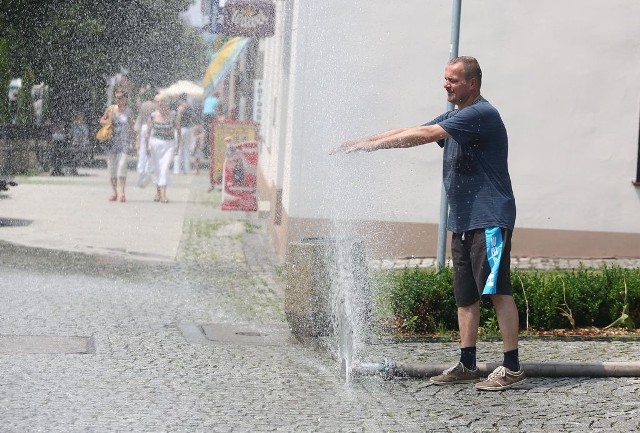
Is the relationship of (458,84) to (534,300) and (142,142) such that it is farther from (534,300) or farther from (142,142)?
(142,142)

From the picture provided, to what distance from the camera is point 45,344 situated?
8.97 metres

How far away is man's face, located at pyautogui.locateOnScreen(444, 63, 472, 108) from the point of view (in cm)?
807

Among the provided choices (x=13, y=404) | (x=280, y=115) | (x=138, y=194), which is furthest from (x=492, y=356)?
(x=138, y=194)

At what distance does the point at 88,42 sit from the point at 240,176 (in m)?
20.3

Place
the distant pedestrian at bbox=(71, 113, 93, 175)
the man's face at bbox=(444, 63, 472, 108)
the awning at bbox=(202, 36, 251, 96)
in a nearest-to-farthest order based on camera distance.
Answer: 1. the man's face at bbox=(444, 63, 472, 108)
2. the awning at bbox=(202, 36, 251, 96)
3. the distant pedestrian at bbox=(71, 113, 93, 175)

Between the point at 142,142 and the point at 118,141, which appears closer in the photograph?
the point at 118,141

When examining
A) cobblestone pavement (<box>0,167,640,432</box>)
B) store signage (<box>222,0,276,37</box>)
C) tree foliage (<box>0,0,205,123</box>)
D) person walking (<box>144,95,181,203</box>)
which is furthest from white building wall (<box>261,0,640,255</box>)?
tree foliage (<box>0,0,205,123</box>)

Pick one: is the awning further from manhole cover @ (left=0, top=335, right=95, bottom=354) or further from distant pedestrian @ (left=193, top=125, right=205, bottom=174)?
manhole cover @ (left=0, top=335, right=95, bottom=354)

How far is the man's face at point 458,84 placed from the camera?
26.5 feet

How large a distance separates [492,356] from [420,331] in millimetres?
894

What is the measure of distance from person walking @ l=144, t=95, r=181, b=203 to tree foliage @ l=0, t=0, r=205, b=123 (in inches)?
286

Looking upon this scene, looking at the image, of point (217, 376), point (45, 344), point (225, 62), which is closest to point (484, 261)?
point (217, 376)

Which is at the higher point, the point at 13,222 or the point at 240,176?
the point at 240,176

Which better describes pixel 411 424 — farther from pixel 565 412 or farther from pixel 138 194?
pixel 138 194
